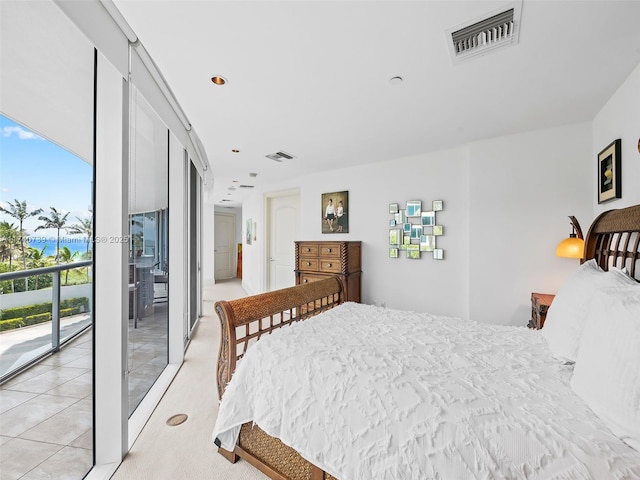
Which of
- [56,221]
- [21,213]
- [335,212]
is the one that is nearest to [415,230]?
[335,212]

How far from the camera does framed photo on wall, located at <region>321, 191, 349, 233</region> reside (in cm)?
444

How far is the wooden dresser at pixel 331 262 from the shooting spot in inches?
152

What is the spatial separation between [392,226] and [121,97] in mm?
3325

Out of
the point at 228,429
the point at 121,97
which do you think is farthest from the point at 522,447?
the point at 121,97

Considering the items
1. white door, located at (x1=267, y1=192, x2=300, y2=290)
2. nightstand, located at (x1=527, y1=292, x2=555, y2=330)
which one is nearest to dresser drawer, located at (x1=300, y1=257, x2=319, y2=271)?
white door, located at (x1=267, y1=192, x2=300, y2=290)

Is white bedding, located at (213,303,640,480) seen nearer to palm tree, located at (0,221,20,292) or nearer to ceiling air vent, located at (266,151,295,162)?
→ palm tree, located at (0,221,20,292)

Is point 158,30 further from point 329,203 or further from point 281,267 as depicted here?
point 281,267

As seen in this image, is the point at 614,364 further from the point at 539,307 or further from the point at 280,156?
the point at 280,156

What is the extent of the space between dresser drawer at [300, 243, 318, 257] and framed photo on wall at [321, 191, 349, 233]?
554mm

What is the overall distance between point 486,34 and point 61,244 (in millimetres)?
2570

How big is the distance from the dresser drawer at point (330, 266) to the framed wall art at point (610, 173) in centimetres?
276

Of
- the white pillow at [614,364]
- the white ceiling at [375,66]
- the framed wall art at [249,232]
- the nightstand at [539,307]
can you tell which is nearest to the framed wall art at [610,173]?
the white ceiling at [375,66]

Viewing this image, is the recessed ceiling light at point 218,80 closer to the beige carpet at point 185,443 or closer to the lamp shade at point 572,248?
the beige carpet at point 185,443

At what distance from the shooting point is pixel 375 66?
1.82m
